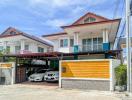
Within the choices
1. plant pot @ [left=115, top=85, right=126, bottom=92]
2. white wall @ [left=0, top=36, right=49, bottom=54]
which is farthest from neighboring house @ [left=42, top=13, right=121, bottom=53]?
plant pot @ [left=115, top=85, right=126, bottom=92]

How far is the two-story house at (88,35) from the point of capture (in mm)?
28859

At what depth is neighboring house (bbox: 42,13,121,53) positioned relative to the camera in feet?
94.7

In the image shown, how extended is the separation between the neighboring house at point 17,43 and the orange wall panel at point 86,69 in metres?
19.6

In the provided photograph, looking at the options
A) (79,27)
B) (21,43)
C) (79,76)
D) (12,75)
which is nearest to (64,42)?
(79,27)

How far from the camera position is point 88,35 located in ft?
109

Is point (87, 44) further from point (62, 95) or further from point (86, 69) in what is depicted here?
point (62, 95)

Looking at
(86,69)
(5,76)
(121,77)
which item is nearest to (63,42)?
(5,76)

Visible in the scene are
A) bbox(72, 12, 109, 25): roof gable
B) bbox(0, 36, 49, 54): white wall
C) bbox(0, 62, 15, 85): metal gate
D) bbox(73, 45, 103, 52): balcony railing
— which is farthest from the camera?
bbox(0, 36, 49, 54): white wall

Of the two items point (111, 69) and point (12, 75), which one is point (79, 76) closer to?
point (111, 69)

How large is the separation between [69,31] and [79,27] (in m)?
2.46

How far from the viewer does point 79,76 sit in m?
20.8

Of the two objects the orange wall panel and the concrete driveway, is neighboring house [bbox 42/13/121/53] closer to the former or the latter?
the orange wall panel

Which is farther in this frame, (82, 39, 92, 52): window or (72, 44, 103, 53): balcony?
(82, 39, 92, 52): window

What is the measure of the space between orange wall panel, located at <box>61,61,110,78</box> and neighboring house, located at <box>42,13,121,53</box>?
7.02 meters
